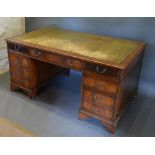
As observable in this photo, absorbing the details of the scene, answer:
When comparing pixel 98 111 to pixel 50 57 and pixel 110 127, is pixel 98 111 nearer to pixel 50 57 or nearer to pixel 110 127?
pixel 110 127

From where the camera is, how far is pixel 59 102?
2.11 metres

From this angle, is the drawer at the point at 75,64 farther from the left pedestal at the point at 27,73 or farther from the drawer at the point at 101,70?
the left pedestal at the point at 27,73

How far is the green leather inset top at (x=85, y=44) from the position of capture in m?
1.65

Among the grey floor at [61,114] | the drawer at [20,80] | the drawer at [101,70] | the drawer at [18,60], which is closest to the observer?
the drawer at [101,70]

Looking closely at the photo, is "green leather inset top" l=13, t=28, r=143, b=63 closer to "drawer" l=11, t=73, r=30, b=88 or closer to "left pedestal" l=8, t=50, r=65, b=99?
"left pedestal" l=8, t=50, r=65, b=99

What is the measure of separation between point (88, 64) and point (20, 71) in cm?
82

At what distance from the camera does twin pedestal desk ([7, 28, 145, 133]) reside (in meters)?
1.56

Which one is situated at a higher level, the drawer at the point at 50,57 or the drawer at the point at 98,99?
the drawer at the point at 50,57

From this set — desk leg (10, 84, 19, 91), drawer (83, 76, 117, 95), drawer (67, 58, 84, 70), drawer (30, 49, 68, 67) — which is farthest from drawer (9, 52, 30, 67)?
drawer (83, 76, 117, 95)

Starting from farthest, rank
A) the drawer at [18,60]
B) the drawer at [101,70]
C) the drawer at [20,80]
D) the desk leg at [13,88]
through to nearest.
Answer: the desk leg at [13,88], the drawer at [20,80], the drawer at [18,60], the drawer at [101,70]

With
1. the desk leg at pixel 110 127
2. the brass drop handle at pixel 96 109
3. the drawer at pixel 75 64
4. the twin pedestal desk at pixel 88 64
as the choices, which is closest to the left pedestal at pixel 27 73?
the twin pedestal desk at pixel 88 64

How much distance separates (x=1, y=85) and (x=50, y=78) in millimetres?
576

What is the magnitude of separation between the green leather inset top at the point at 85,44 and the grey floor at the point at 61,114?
611 millimetres

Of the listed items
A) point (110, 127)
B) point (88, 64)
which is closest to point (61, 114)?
point (110, 127)
